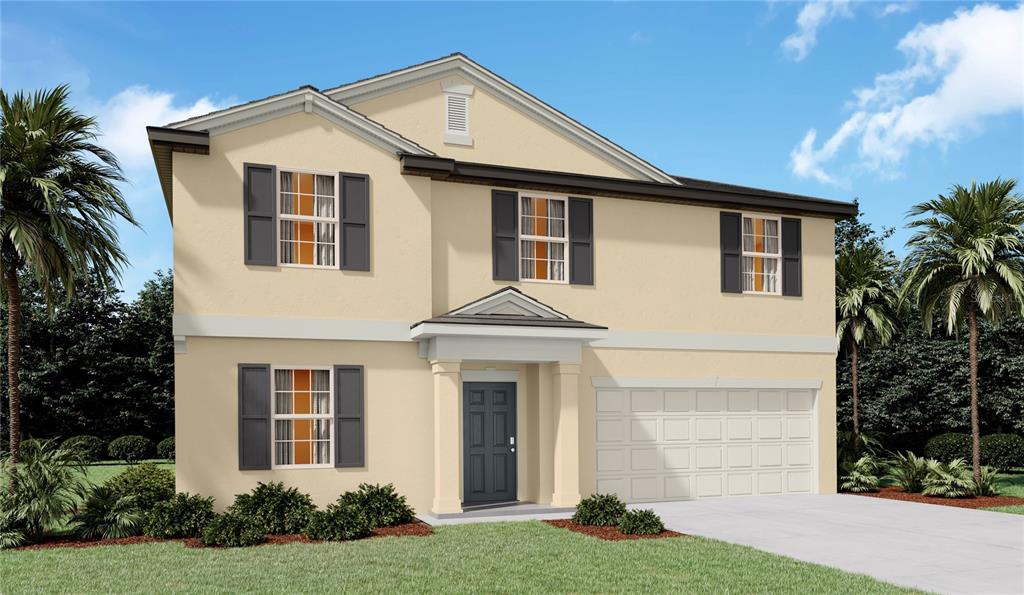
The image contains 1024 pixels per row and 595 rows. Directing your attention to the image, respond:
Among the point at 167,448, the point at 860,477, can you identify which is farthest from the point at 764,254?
the point at 167,448

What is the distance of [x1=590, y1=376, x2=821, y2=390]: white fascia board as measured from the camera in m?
18.5

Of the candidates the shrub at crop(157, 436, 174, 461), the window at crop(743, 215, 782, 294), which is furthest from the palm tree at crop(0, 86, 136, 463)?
the shrub at crop(157, 436, 174, 461)

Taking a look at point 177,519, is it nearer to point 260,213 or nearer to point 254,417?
point 254,417

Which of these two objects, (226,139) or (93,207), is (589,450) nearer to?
(226,139)

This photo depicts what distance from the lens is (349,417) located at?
16078 millimetres

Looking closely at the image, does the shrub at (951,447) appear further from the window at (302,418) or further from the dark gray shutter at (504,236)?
the window at (302,418)

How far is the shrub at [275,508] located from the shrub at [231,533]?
30cm

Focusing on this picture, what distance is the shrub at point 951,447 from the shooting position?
26773mm

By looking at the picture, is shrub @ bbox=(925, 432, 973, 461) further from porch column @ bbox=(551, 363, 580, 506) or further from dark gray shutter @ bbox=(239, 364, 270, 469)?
dark gray shutter @ bbox=(239, 364, 270, 469)

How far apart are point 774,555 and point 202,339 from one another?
9.76 meters

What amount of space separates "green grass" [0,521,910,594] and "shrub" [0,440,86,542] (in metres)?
0.79

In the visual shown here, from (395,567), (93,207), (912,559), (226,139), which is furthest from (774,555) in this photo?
(93,207)

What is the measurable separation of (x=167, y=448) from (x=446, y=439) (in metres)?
21.4

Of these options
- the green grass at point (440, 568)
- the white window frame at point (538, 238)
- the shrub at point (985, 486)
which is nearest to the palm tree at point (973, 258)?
the shrub at point (985, 486)
